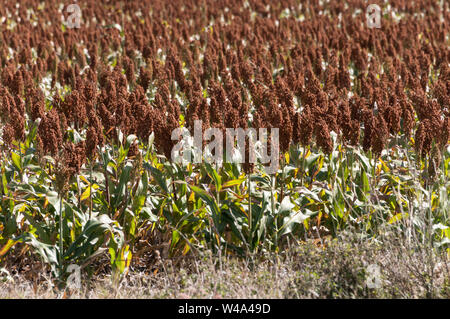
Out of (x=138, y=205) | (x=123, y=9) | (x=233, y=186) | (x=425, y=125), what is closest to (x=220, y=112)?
(x=233, y=186)

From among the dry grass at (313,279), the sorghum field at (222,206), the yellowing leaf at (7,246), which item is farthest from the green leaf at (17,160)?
the dry grass at (313,279)

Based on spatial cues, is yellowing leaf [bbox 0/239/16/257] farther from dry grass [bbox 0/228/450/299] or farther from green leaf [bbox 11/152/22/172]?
green leaf [bbox 11/152/22/172]

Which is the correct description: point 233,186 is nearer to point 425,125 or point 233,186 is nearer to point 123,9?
point 425,125

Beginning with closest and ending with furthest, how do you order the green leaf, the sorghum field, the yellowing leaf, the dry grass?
1. the dry grass
2. the sorghum field
3. the yellowing leaf
4. the green leaf

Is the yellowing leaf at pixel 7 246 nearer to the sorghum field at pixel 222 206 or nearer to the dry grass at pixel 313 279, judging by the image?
the sorghum field at pixel 222 206

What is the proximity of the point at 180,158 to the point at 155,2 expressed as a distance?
33.7 feet

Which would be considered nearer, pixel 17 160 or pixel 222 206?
pixel 222 206

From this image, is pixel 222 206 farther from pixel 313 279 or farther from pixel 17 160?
pixel 17 160

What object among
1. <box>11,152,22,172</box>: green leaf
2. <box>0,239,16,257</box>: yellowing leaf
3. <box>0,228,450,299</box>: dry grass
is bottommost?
<box>0,228,450,299</box>: dry grass

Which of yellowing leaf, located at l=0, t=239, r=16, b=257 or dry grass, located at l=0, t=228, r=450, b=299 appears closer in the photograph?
dry grass, located at l=0, t=228, r=450, b=299

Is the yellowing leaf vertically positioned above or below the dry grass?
above

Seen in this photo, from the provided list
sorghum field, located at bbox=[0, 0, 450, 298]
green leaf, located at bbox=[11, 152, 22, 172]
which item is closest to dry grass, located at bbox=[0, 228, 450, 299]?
sorghum field, located at bbox=[0, 0, 450, 298]

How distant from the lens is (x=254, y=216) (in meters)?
4.41

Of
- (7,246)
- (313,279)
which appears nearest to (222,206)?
(313,279)
